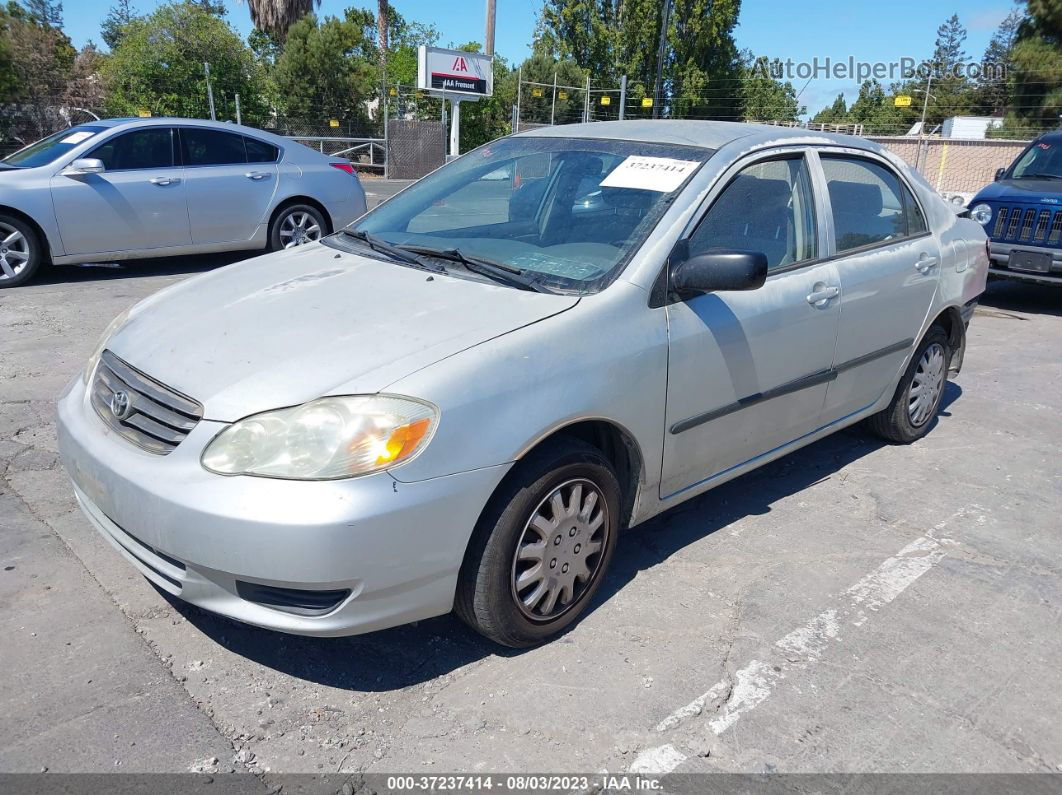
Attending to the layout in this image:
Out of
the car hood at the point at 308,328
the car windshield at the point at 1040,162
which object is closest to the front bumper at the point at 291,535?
the car hood at the point at 308,328

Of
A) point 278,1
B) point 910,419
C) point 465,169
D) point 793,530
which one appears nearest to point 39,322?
point 465,169

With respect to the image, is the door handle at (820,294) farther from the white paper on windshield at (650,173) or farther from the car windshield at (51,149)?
the car windshield at (51,149)

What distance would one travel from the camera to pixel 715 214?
3.36 m

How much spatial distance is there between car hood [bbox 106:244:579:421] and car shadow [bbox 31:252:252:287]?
5.61 m

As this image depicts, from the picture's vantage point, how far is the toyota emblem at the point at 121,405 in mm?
2699

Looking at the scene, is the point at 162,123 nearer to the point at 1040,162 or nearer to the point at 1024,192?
the point at 1024,192

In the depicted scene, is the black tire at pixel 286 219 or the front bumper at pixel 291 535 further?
the black tire at pixel 286 219

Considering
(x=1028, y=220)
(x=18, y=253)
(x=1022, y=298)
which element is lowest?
(x=1022, y=298)

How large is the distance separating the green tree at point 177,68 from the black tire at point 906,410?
24193mm

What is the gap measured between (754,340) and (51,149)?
724 centimetres

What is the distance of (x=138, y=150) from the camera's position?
8016 millimetres

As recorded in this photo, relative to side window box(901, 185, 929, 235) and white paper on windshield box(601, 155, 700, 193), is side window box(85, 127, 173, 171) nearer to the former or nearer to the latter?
white paper on windshield box(601, 155, 700, 193)

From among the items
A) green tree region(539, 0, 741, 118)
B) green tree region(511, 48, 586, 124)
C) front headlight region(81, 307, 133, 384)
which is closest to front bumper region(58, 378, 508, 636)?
front headlight region(81, 307, 133, 384)

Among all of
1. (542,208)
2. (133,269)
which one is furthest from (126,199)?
(542,208)
